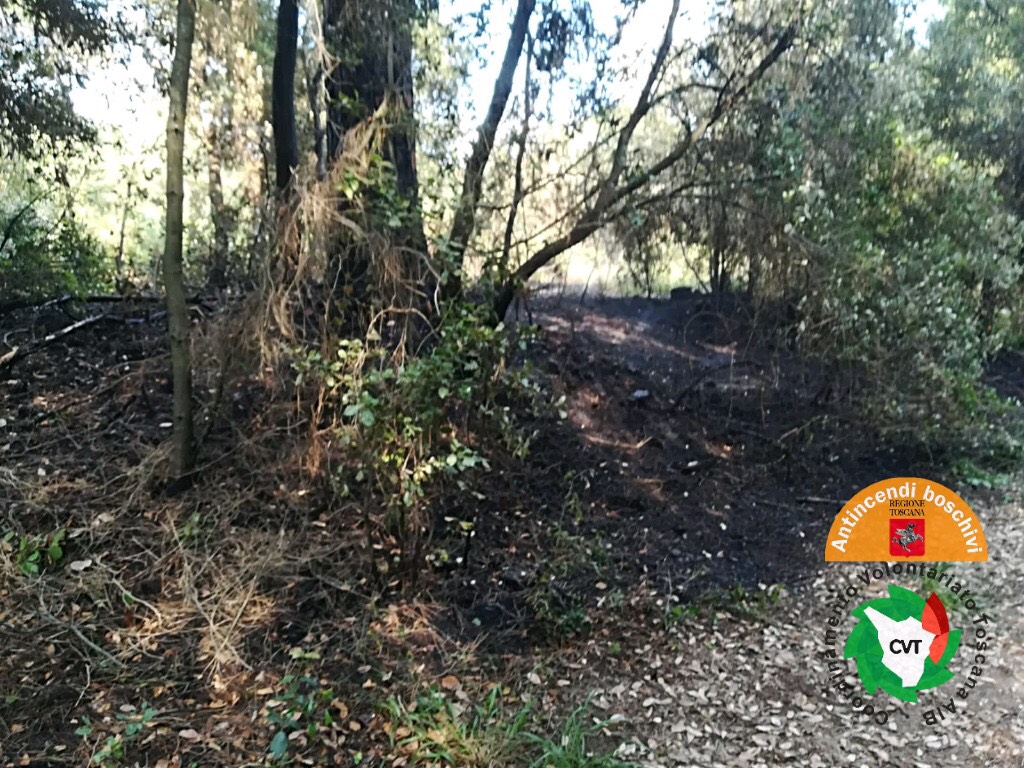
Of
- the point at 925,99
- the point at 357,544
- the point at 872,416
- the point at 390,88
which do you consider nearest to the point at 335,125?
the point at 390,88

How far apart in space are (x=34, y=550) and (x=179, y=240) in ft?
6.34

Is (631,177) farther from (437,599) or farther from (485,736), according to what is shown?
(485,736)

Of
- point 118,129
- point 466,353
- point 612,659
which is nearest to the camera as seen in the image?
point 612,659

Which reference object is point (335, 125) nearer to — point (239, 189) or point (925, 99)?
point (239, 189)

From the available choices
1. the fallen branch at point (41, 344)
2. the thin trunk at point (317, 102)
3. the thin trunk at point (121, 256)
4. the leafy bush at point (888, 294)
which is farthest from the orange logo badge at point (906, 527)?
the thin trunk at point (121, 256)

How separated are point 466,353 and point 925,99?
8461mm

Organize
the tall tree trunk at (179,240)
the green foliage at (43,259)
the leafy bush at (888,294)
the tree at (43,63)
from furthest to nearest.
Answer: the green foliage at (43,259)
the tree at (43,63)
the leafy bush at (888,294)
the tall tree trunk at (179,240)

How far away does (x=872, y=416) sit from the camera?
6.75 meters

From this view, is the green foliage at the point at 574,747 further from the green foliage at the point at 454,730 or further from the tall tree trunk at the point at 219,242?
the tall tree trunk at the point at 219,242

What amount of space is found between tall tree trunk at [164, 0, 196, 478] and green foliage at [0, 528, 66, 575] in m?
0.80

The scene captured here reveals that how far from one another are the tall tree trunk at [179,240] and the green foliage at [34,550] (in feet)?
2.63

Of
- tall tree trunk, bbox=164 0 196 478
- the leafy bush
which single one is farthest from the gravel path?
tall tree trunk, bbox=164 0 196 478

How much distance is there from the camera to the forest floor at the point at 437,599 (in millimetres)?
3371

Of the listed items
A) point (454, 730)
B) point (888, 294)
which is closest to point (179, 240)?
point (454, 730)
